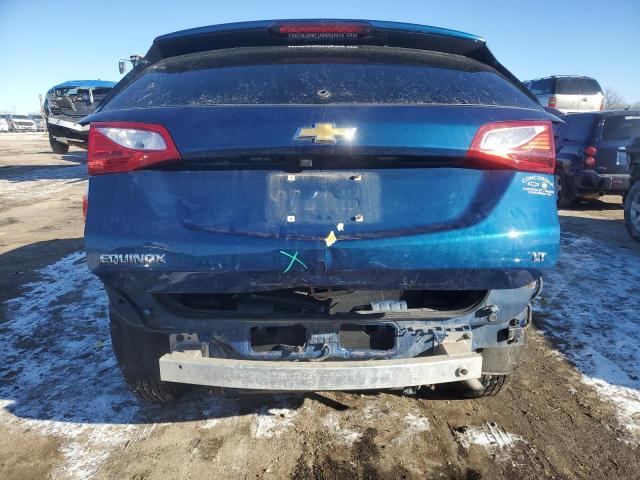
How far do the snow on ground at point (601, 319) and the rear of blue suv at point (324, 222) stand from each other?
4.19 feet

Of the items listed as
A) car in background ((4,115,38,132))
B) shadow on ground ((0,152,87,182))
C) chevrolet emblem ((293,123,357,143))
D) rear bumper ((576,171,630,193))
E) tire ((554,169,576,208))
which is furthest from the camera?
car in background ((4,115,38,132))

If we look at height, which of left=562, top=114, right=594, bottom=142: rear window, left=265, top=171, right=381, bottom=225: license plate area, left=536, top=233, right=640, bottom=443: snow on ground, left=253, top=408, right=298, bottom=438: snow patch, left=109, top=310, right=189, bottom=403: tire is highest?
left=265, top=171, right=381, bottom=225: license plate area

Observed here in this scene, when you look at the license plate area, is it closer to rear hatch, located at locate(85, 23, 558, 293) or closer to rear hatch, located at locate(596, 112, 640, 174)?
rear hatch, located at locate(85, 23, 558, 293)

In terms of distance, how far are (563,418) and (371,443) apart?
109 cm

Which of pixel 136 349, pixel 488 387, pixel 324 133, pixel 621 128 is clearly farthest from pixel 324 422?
pixel 621 128

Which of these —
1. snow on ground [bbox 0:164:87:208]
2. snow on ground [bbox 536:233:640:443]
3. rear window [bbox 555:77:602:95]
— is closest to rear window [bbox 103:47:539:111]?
snow on ground [bbox 536:233:640:443]

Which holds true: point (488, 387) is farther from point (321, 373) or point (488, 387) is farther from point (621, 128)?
point (621, 128)

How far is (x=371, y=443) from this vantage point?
2.45 m

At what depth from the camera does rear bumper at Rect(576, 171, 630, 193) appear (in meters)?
8.15

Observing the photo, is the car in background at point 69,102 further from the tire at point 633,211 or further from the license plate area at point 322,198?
the license plate area at point 322,198

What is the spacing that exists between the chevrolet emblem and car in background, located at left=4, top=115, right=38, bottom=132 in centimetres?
5504

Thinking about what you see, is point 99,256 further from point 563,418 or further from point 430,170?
point 563,418

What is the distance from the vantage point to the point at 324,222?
194 centimetres

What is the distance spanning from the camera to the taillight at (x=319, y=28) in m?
2.38
